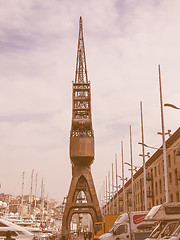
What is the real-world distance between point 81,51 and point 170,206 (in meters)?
60.8

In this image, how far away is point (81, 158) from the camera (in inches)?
2362

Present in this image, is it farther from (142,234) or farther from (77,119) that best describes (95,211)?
(142,234)

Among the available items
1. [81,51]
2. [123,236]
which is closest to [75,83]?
[81,51]

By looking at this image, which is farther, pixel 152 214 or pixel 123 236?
pixel 123 236

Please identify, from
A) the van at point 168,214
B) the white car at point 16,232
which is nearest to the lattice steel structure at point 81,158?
the white car at point 16,232

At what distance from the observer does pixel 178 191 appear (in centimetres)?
4675

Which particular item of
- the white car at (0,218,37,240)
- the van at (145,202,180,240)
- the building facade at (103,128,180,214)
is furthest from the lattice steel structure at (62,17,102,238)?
the van at (145,202,180,240)

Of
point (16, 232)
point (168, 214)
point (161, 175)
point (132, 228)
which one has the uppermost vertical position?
point (161, 175)

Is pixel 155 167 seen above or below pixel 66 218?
above

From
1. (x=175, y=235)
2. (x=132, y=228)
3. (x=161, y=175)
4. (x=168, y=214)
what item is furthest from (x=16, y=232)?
(x=161, y=175)

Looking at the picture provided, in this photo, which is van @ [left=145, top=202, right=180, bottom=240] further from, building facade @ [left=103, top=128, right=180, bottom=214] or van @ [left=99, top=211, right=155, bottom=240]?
building facade @ [left=103, top=128, right=180, bottom=214]

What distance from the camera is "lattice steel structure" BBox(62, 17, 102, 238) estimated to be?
59.0 meters

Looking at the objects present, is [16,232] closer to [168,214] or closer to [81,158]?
[168,214]

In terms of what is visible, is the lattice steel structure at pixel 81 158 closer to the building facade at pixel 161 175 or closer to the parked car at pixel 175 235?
the building facade at pixel 161 175
